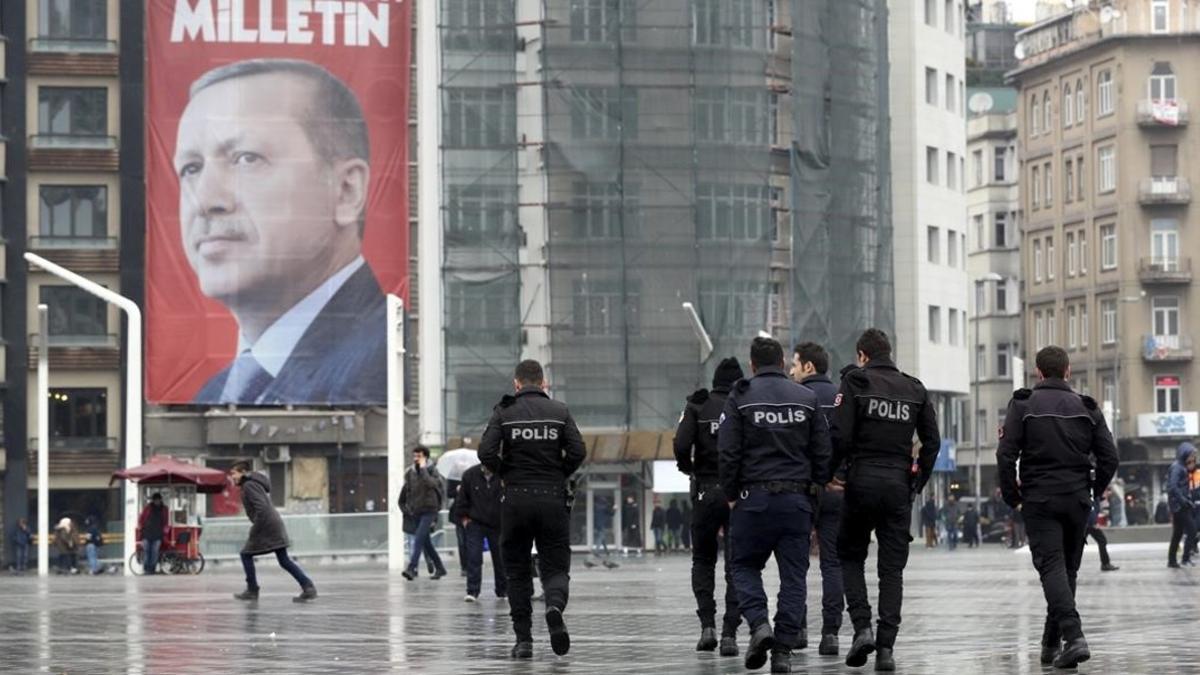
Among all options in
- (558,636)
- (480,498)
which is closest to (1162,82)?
(480,498)

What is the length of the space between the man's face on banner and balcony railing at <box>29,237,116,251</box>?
22.3ft

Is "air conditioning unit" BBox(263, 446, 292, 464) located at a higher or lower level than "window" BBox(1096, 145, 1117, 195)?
lower

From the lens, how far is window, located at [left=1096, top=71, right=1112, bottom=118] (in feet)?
388

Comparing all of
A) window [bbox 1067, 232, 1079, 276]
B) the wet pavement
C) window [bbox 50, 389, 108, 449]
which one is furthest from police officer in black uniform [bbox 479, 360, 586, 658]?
window [bbox 1067, 232, 1079, 276]

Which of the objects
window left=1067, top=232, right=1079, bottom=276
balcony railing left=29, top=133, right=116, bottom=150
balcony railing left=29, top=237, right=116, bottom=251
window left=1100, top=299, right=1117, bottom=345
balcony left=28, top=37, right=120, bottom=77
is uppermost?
balcony left=28, top=37, right=120, bottom=77

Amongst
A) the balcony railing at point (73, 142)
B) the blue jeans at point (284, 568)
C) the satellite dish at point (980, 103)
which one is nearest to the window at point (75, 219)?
the balcony railing at point (73, 142)

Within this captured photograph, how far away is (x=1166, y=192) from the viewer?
382ft

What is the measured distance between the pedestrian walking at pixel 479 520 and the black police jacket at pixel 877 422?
13.4 meters

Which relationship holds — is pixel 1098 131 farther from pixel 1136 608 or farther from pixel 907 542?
pixel 907 542

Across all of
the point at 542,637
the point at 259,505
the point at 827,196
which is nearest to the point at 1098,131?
the point at 827,196

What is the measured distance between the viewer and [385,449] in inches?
3199

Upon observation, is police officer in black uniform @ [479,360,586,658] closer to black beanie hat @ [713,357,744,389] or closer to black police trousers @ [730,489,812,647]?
black beanie hat @ [713,357,744,389]

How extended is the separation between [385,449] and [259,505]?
4866 centimetres

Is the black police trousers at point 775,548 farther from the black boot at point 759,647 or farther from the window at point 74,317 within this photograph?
the window at point 74,317
